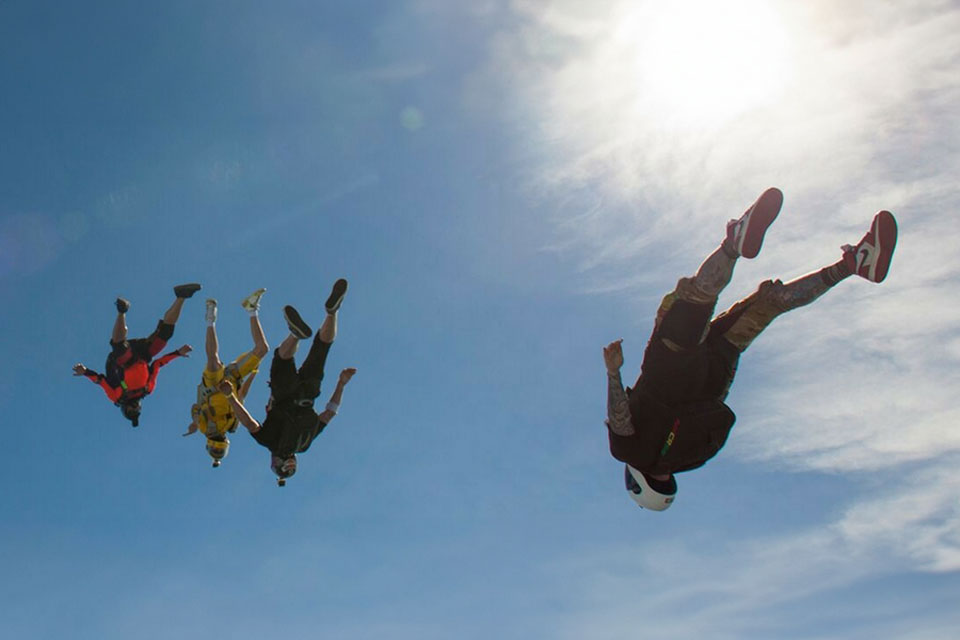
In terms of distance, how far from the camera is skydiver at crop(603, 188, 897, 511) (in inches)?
301

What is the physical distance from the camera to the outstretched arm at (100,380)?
509 inches

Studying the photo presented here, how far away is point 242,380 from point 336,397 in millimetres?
1421

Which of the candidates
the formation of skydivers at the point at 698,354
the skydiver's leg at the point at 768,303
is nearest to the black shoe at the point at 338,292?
the formation of skydivers at the point at 698,354

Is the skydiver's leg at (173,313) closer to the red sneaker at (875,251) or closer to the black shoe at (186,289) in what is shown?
the black shoe at (186,289)

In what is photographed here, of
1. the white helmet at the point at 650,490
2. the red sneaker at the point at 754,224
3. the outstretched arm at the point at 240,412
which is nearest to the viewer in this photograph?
the red sneaker at the point at 754,224

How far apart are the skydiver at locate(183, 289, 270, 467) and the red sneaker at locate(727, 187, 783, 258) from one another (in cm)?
713

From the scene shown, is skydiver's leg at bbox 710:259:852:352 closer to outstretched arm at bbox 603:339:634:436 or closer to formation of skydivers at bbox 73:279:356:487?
outstretched arm at bbox 603:339:634:436

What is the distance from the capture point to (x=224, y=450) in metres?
12.4

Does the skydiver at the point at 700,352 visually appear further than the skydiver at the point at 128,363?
No

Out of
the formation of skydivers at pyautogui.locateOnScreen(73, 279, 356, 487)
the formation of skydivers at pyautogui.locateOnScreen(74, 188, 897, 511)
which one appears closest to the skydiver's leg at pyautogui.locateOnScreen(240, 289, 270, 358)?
the formation of skydivers at pyautogui.locateOnScreen(73, 279, 356, 487)

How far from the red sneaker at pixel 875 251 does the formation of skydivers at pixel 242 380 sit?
20.6ft

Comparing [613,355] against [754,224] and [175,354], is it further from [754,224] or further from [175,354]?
[175,354]

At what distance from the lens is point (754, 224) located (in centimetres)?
741

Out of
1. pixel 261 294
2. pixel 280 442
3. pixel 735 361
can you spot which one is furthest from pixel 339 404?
pixel 735 361
